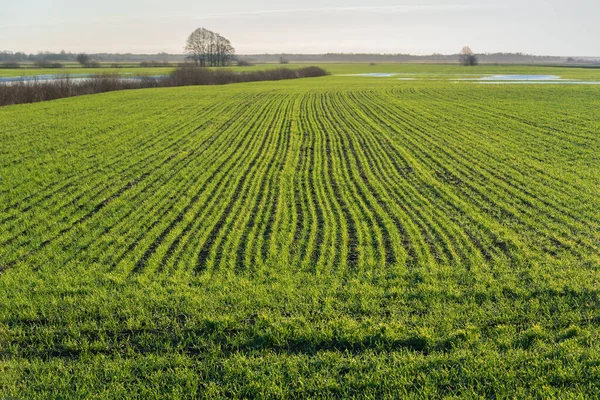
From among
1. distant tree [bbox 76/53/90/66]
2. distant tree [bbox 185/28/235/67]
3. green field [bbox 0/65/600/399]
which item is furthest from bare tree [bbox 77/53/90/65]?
green field [bbox 0/65/600/399]

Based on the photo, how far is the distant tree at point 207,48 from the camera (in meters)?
119

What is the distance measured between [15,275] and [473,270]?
941 centimetres

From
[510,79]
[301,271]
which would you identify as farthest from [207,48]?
[301,271]

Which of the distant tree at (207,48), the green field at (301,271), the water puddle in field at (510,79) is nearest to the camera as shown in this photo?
the green field at (301,271)

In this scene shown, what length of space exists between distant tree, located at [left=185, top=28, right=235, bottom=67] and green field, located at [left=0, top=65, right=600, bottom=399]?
4084 inches

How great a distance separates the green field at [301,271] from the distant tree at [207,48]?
340 feet

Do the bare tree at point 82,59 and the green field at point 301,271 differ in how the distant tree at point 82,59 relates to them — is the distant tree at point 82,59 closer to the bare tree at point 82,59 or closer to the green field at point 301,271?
the bare tree at point 82,59

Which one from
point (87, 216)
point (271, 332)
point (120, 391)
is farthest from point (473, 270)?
point (87, 216)

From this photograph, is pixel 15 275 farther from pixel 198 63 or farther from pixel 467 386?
pixel 198 63

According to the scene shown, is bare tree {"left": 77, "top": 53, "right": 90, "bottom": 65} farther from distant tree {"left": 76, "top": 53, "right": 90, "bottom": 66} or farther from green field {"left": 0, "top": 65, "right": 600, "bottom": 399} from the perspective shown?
green field {"left": 0, "top": 65, "right": 600, "bottom": 399}

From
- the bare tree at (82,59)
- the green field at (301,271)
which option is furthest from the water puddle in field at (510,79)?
the bare tree at (82,59)

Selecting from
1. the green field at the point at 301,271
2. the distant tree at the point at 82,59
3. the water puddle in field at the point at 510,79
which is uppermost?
the distant tree at the point at 82,59

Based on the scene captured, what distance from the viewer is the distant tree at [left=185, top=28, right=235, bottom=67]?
11888 centimetres

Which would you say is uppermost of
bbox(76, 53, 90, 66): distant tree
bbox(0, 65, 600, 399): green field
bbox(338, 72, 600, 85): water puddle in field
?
bbox(76, 53, 90, 66): distant tree
